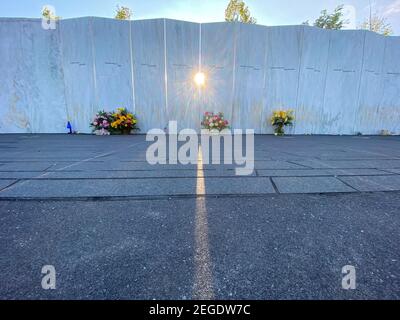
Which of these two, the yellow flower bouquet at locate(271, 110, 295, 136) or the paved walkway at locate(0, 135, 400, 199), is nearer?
the paved walkway at locate(0, 135, 400, 199)

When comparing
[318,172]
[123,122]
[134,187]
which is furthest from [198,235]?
[123,122]

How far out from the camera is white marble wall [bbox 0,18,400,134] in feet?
28.7

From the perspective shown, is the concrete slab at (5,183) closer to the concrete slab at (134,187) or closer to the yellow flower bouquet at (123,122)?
the concrete slab at (134,187)

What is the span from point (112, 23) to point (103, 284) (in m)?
10.4

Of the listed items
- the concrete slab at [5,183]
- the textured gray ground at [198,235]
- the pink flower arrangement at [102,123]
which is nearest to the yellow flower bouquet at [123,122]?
the pink flower arrangement at [102,123]

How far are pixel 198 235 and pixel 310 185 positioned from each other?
2.08 meters

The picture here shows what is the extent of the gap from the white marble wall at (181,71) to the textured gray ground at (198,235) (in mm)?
6854

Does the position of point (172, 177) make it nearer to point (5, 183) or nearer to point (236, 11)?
point (5, 183)

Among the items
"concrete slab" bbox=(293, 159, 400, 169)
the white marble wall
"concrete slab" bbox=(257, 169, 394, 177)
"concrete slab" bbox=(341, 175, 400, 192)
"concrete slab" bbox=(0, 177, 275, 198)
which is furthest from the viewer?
the white marble wall

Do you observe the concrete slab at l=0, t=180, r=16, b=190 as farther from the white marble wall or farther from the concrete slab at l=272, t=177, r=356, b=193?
the white marble wall

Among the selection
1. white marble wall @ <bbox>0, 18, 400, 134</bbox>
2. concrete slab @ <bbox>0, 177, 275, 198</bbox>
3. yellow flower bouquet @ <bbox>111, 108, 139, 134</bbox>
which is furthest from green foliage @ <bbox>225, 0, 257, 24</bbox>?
concrete slab @ <bbox>0, 177, 275, 198</bbox>

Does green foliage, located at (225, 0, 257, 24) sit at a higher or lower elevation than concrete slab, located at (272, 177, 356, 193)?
higher

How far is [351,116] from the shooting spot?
1054cm

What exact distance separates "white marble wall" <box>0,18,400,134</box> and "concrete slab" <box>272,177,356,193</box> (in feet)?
22.8
